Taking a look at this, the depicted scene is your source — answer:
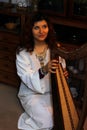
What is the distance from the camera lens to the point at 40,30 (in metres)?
2.02

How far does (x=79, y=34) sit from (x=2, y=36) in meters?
0.76

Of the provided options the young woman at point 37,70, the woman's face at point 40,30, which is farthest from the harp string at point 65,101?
the woman's face at point 40,30

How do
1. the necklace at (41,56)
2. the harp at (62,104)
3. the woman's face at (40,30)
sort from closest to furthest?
1. the harp at (62,104)
2. the woman's face at (40,30)
3. the necklace at (41,56)

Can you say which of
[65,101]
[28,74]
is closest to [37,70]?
[28,74]

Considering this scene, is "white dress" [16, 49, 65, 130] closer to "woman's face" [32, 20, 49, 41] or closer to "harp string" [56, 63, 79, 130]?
"woman's face" [32, 20, 49, 41]

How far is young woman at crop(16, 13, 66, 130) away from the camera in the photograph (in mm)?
2050

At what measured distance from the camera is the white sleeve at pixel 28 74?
2.05 meters

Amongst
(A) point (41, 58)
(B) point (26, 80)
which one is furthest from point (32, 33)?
(B) point (26, 80)

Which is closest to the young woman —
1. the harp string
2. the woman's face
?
the woman's face

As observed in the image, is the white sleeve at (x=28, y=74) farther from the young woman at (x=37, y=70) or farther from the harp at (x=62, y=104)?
the harp at (x=62, y=104)

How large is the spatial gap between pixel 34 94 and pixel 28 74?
23 centimetres

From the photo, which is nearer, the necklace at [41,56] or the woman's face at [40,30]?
the woman's face at [40,30]

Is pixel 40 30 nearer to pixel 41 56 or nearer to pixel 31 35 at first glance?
pixel 31 35

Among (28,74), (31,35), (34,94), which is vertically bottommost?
(34,94)
